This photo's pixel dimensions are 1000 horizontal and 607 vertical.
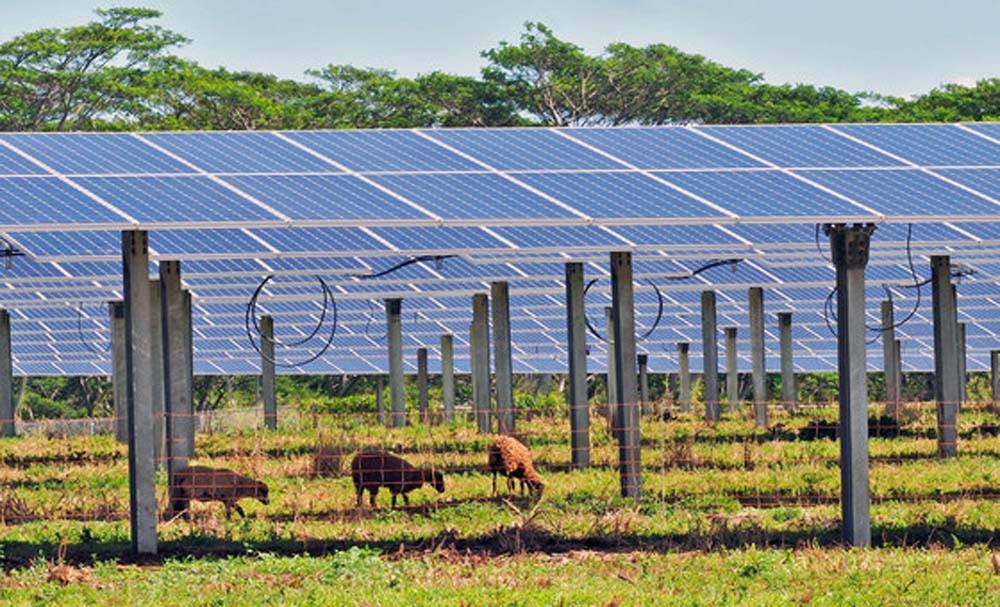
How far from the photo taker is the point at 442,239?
29.0 meters

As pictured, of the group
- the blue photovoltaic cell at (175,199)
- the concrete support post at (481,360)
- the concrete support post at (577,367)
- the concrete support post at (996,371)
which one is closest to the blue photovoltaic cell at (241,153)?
the blue photovoltaic cell at (175,199)

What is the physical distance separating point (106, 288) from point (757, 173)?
1675cm

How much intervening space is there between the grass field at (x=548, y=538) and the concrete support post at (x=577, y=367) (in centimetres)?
58

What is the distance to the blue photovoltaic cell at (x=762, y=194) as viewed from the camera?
22.1 metres

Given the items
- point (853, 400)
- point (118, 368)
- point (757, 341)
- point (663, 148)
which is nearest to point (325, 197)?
point (663, 148)

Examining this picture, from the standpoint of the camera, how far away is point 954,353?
1251 inches

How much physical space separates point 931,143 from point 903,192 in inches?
137

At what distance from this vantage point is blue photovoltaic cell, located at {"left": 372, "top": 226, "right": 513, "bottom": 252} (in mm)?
28172

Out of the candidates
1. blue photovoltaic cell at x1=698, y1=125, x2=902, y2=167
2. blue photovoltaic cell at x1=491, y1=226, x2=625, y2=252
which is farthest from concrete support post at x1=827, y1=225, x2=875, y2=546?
blue photovoltaic cell at x1=491, y1=226, x2=625, y2=252

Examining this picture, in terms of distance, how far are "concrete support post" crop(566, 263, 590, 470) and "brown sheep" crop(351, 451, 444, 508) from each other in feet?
10.6

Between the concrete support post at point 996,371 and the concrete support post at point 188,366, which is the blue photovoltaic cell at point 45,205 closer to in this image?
the concrete support post at point 188,366

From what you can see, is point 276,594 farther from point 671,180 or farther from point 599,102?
point 599,102

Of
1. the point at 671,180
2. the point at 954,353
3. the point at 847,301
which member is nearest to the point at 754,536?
the point at 847,301

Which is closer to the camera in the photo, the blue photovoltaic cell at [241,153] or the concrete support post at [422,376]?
the blue photovoltaic cell at [241,153]
